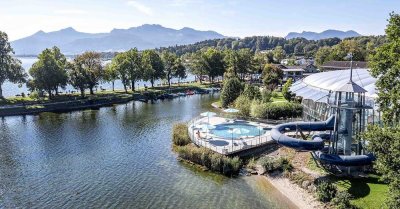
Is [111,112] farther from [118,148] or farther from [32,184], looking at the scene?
[32,184]

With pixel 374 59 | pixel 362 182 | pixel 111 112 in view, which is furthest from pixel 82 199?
pixel 111 112

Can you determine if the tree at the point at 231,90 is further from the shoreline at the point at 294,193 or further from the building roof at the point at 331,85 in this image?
the shoreline at the point at 294,193

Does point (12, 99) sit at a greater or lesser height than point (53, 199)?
greater

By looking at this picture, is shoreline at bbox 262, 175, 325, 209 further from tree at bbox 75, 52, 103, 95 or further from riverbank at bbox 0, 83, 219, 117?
tree at bbox 75, 52, 103, 95

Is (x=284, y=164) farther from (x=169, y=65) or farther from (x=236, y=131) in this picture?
(x=169, y=65)

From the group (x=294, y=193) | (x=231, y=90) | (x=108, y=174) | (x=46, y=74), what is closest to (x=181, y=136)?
(x=108, y=174)

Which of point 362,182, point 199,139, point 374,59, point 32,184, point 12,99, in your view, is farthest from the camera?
point 12,99
